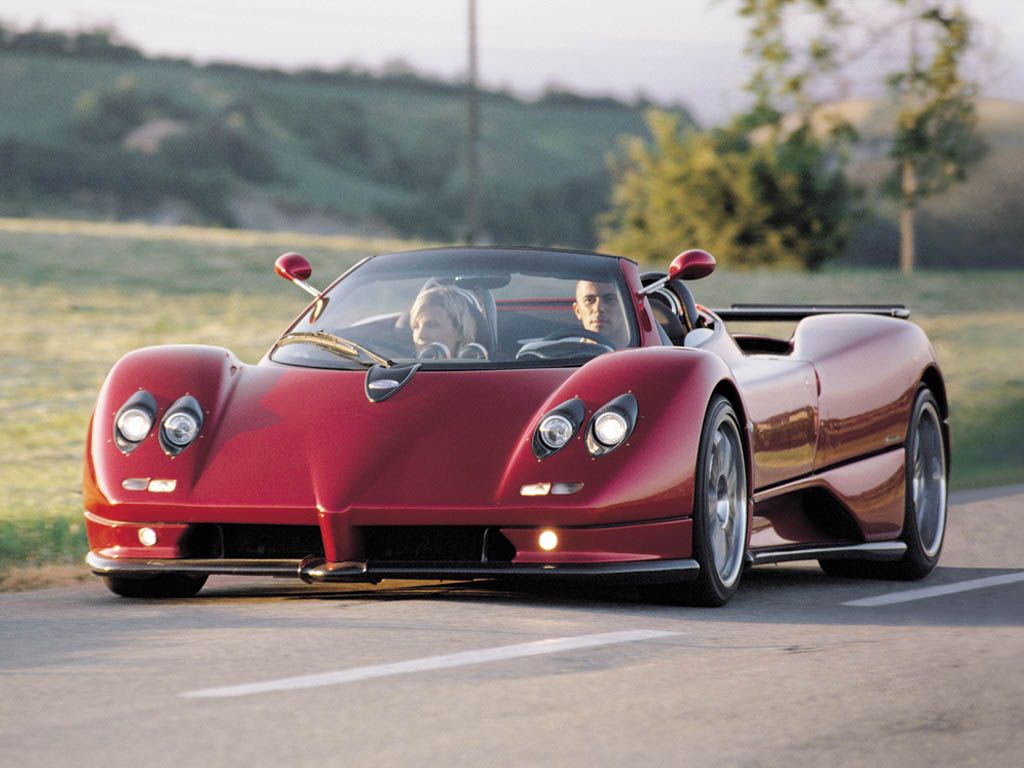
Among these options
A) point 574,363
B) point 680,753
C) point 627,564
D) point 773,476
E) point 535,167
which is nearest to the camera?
point 680,753

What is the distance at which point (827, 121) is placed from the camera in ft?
104

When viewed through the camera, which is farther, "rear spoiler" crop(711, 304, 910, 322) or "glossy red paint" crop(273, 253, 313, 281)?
"rear spoiler" crop(711, 304, 910, 322)

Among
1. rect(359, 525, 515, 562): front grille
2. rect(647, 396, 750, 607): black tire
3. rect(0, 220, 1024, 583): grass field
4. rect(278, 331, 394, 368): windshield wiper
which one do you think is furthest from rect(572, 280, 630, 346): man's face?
rect(0, 220, 1024, 583): grass field

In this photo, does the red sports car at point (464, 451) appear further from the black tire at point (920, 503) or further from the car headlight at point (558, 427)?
the black tire at point (920, 503)

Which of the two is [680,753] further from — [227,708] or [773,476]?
[773,476]

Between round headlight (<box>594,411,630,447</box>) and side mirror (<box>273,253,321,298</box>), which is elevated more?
side mirror (<box>273,253,321,298</box>)

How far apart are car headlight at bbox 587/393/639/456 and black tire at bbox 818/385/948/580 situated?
8.21ft

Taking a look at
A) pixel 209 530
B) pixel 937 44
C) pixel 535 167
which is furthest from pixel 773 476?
pixel 535 167

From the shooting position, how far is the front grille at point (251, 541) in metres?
6.70

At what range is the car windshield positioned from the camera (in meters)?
7.63

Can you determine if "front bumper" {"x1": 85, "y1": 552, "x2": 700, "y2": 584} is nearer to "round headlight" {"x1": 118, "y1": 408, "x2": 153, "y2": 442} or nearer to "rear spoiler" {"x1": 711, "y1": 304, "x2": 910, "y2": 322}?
"round headlight" {"x1": 118, "y1": 408, "x2": 153, "y2": 442}

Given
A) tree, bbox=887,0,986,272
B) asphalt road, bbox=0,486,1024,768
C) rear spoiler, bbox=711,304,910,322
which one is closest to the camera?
asphalt road, bbox=0,486,1024,768

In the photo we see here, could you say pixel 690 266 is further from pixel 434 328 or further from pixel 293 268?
pixel 293 268

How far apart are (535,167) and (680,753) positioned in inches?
5170
